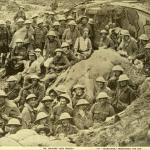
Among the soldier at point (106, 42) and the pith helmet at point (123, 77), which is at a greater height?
the soldier at point (106, 42)

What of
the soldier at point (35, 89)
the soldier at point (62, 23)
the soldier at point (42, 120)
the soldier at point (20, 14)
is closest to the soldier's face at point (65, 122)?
the soldier at point (42, 120)

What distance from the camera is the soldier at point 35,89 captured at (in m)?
6.88

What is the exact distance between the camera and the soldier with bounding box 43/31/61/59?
7.05m

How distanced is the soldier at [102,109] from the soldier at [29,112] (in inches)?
25.9

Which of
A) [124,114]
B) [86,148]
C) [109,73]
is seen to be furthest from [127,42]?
[86,148]

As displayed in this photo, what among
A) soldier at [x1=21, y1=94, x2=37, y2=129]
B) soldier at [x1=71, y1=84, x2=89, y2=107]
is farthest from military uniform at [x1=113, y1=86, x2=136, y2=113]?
soldier at [x1=21, y1=94, x2=37, y2=129]

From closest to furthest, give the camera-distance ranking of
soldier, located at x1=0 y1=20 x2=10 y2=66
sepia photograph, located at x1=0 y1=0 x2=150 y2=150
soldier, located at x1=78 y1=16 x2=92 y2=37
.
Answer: sepia photograph, located at x1=0 y1=0 x2=150 y2=150 → soldier, located at x1=78 y1=16 x2=92 y2=37 → soldier, located at x1=0 y1=20 x2=10 y2=66

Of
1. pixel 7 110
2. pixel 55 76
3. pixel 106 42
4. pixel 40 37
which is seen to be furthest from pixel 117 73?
pixel 7 110

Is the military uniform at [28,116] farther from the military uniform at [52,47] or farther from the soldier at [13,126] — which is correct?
the military uniform at [52,47]

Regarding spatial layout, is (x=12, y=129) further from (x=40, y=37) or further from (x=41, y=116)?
(x=40, y=37)

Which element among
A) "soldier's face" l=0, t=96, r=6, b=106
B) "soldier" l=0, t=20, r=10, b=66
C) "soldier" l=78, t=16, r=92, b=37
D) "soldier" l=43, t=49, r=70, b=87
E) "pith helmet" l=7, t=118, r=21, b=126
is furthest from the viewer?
"soldier" l=0, t=20, r=10, b=66

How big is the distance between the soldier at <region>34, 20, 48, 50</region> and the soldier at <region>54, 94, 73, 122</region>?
0.74 m

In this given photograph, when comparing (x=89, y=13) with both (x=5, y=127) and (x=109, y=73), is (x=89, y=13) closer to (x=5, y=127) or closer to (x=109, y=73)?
(x=109, y=73)

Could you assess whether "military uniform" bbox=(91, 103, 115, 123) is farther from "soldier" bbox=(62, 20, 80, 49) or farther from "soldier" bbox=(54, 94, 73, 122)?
"soldier" bbox=(62, 20, 80, 49)
